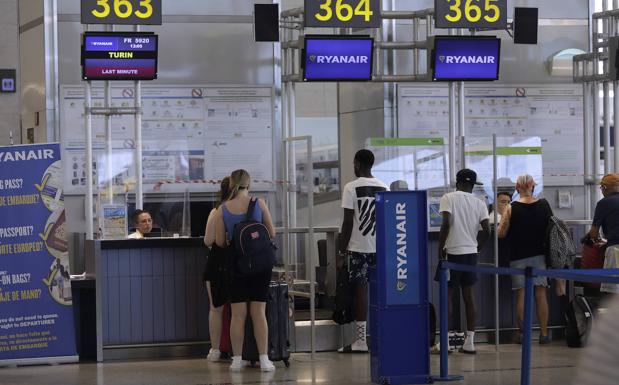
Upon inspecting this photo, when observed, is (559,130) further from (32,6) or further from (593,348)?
(593,348)

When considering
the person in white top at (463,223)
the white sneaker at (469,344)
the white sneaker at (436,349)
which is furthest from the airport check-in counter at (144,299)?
the white sneaker at (469,344)

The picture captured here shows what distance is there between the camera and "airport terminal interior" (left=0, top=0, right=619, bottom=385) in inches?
311

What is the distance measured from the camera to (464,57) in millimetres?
11344

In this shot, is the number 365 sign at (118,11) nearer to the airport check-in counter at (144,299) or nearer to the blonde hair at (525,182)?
the airport check-in counter at (144,299)

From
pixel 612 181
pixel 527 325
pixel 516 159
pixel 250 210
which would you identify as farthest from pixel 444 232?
pixel 527 325

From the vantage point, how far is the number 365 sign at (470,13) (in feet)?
37.2

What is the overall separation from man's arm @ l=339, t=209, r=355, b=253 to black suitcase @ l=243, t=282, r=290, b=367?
712 millimetres

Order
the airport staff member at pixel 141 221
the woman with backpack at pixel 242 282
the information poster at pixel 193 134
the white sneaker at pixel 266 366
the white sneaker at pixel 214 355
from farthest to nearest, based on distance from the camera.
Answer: the information poster at pixel 193 134 → the airport staff member at pixel 141 221 → the white sneaker at pixel 214 355 → the white sneaker at pixel 266 366 → the woman with backpack at pixel 242 282

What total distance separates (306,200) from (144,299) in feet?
5.09

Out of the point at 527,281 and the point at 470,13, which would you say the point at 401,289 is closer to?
the point at 527,281

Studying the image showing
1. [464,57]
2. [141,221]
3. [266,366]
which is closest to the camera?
[266,366]

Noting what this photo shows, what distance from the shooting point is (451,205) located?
29.6ft

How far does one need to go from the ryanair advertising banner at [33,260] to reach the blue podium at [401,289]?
108 inches

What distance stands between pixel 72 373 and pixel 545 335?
413cm
